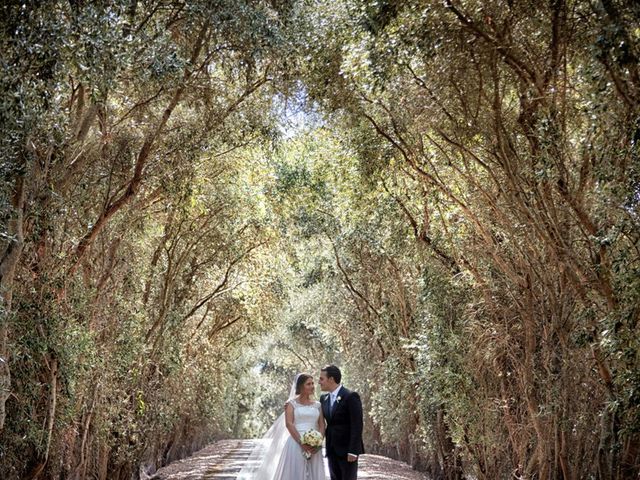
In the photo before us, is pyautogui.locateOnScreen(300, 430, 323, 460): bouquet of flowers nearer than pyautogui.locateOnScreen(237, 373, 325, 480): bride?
Yes

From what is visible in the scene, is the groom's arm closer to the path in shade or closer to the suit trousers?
the suit trousers

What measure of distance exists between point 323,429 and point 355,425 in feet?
1.25

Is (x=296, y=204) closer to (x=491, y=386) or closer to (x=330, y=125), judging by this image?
(x=330, y=125)

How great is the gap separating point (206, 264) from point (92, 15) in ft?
41.3

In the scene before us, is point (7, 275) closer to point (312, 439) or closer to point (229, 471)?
point (312, 439)

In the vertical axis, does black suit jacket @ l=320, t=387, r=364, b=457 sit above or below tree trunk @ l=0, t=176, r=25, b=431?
below

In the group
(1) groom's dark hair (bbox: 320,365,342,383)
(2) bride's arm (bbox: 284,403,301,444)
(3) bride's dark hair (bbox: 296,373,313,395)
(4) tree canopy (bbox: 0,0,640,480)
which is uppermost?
(4) tree canopy (bbox: 0,0,640,480)

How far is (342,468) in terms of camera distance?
7.74 meters

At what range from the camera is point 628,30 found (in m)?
5.14

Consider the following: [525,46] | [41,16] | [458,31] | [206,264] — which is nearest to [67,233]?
[41,16]

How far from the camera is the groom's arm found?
772 centimetres

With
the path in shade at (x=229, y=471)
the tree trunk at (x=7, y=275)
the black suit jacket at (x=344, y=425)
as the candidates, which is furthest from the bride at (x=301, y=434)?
the path in shade at (x=229, y=471)

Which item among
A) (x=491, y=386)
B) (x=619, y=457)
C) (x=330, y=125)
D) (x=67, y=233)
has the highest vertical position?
(x=330, y=125)

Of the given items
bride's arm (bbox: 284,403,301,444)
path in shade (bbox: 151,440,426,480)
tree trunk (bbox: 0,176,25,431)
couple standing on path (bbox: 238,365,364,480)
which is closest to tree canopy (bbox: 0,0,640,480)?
tree trunk (bbox: 0,176,25,431)
